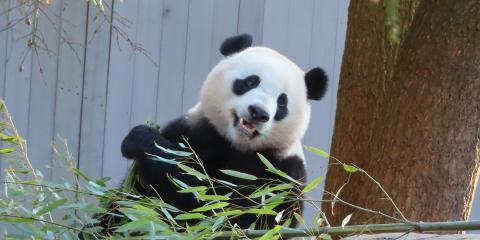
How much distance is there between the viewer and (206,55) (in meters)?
5.12

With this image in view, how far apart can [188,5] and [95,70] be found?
0.64 meters

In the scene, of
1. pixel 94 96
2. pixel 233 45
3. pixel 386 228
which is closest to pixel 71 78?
pixel 94 96

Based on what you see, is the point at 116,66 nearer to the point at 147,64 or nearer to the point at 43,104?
the point at 147,64

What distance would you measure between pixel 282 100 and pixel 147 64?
1.92 meters

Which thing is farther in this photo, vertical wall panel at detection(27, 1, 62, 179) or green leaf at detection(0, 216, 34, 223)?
vertical wall panel at detection(27, 1, 62, 179)

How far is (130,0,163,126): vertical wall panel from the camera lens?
16.3 ft

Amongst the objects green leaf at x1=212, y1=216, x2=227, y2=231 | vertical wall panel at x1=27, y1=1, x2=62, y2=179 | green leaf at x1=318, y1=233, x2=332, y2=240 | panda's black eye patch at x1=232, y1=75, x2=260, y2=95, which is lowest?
vertical wall panel at x1=27, y1=1, x2=62, y2=179

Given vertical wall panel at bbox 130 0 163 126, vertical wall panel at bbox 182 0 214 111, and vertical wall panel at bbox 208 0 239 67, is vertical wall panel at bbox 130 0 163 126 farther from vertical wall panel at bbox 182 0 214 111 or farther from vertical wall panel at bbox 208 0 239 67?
vertical wall panel at bbox 208 0 239 67

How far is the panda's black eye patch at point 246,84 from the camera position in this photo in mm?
3188

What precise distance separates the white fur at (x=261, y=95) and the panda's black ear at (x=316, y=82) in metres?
0.02

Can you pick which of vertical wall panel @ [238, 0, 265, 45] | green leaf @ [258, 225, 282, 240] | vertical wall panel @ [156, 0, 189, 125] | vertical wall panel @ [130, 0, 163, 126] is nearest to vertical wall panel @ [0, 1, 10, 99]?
vertical wall panel @ [130, 0, 163, 126]

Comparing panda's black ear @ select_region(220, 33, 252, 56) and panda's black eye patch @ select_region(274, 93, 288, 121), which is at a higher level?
panda's black ear @ select_region(220, 33, 252, 56)

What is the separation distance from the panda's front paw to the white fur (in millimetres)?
257

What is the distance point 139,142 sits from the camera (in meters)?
3.11
